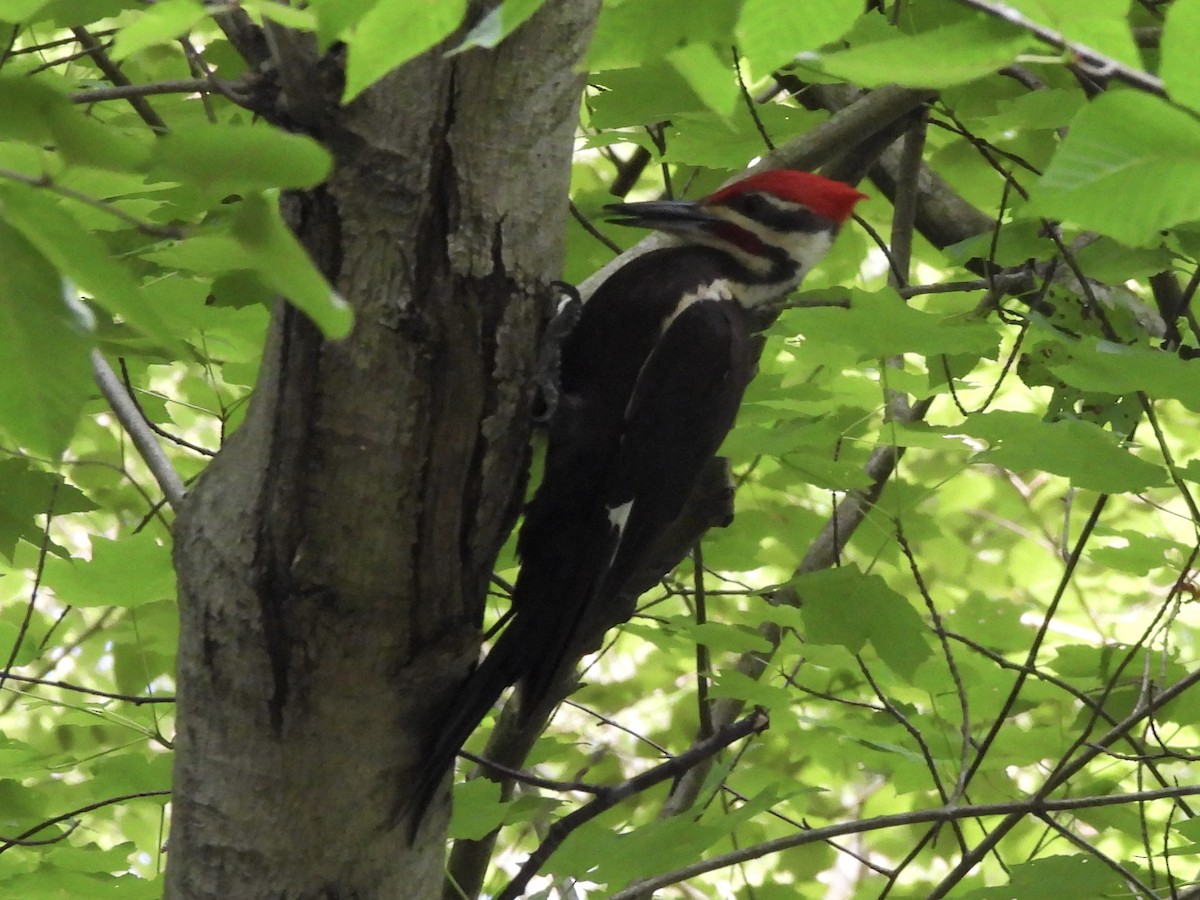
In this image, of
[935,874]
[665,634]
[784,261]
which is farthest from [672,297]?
[935,874]

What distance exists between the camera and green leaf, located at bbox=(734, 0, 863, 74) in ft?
1.94

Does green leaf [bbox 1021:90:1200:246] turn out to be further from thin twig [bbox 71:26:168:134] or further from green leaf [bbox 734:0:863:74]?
thin twig [bbox 71:26:168:134]

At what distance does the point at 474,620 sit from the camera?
1.12 metres

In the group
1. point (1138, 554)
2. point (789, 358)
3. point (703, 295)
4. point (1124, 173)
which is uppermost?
point (789, 358)

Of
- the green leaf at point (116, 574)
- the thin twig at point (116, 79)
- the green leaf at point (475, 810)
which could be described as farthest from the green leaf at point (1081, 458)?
the thin twig at point (116, 79)

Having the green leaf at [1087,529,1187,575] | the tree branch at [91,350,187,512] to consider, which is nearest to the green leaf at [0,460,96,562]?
the tree branch at [91,350,187,512]

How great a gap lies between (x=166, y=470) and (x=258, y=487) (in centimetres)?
26

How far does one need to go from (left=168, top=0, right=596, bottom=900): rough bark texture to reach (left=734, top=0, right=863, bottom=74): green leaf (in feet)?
1.31

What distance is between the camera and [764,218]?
5.92 ft

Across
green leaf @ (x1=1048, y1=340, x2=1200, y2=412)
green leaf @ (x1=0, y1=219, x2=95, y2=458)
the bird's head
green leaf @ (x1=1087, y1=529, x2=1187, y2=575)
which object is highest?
the bird's head

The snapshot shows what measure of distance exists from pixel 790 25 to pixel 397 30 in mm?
193

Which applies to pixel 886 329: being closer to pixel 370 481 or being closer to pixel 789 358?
pixel 370 481

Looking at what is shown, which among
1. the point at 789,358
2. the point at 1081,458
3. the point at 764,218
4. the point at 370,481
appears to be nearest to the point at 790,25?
the point at 370,481

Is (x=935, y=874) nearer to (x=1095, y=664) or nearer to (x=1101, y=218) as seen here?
(x=1095, y=664)
